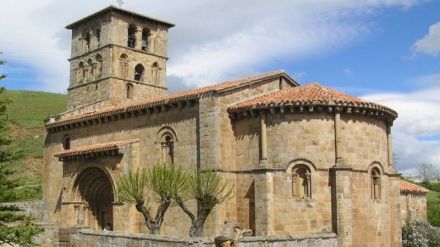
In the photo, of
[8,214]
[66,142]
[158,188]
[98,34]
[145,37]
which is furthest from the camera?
[145,37]

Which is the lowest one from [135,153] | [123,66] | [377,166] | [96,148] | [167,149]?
[377,166]

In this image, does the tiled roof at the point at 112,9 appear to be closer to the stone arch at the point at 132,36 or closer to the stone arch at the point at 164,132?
the stone arch at the point at 132,36

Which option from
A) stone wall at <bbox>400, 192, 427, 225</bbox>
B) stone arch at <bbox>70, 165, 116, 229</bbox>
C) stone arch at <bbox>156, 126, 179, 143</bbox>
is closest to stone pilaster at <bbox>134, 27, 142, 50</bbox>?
stone arch at <bbox>70, 165, 116, 229</bbox>

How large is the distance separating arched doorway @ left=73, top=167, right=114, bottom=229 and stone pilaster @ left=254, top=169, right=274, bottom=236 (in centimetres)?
839

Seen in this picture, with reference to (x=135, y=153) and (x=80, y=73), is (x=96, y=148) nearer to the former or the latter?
(x=135, y=153)

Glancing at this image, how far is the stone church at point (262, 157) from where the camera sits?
20.9 metres

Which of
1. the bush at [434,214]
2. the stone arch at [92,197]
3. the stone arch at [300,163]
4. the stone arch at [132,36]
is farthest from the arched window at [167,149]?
the bush at [434,214]

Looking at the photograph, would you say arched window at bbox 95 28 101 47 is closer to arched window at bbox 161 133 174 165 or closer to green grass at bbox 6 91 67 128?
arched window at bbox 161 133 174 165

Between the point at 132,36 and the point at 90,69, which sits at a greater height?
the point at 132,36

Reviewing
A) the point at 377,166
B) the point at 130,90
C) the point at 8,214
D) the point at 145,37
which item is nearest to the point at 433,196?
the point at 145,37

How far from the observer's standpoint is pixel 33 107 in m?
64.0

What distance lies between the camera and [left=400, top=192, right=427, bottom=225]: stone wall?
3241 centimetres

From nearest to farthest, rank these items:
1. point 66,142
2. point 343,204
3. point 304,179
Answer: point 343,204 < point 304,179 < point 66,142

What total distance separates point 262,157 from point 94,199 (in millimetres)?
10014
